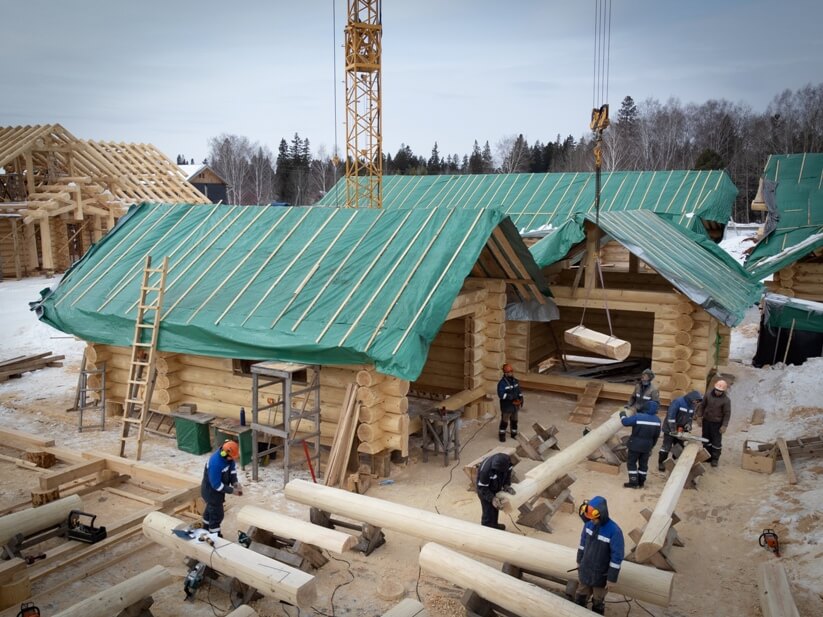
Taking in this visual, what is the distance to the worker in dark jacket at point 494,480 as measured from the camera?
8.35 meters

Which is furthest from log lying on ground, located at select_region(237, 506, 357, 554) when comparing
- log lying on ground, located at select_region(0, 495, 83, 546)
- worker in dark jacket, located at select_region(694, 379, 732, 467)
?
worker in dark jacket, located at select_region(694, 379, 732, 467)

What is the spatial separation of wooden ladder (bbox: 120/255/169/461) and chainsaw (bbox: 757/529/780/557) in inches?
365

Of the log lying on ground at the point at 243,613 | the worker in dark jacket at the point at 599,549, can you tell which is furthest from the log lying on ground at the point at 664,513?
the log lying on ground at the point at 243,613

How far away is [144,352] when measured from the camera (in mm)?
12562

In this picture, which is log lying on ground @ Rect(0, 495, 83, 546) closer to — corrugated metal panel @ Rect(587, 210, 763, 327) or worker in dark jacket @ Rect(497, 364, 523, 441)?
worker in dark jacket @ Rect(497, 364, 523, 441)

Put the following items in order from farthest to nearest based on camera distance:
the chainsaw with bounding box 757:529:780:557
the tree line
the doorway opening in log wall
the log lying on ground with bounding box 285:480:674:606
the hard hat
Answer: the tree line, the doorway opening in log wall, the chainsaw with bounding box 757:529:780:557, the hard hat, the log lying on ground with bounding box 285:480:674:606

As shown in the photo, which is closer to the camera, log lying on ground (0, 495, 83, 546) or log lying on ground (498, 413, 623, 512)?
log lying on ground (0, 495, 83, 546)

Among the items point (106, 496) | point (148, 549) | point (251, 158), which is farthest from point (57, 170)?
point (251, 158)

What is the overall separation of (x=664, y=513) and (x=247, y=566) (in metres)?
4.91

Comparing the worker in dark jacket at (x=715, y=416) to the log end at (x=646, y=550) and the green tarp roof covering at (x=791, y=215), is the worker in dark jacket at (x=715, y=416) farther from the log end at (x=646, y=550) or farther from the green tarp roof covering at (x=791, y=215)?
the green tarp roof covering at (x=791, y=215)

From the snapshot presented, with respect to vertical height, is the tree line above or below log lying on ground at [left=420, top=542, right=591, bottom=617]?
above

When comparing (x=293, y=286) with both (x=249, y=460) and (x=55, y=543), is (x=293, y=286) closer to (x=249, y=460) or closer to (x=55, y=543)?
(x=249, y=460)

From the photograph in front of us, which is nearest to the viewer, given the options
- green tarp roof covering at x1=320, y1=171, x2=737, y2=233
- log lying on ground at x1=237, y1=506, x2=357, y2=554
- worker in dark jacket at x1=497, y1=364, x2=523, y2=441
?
log lying on ground at x1=237, y1=506, x2=357, y2=554

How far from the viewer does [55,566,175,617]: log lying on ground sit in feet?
20.9
